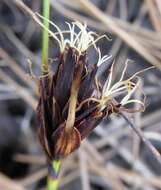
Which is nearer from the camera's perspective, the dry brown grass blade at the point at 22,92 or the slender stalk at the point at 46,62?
the slender stalk at the point at 46,62

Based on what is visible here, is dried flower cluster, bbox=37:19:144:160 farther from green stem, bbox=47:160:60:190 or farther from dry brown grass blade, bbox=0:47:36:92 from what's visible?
dry brown grass blade, bbox=0:47:36:92

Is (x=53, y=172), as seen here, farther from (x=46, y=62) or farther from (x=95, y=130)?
(x=95, y=130)

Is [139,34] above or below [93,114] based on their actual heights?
below

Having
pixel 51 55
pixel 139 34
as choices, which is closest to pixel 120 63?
pixel 139 34

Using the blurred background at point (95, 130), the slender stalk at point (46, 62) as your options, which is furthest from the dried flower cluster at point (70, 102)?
the blurred background at point (95, 130)

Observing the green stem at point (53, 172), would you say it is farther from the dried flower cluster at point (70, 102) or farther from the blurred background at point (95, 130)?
the blurred background at point (95, 130)

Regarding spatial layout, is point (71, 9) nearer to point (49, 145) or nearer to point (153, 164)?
point (153, 164)
